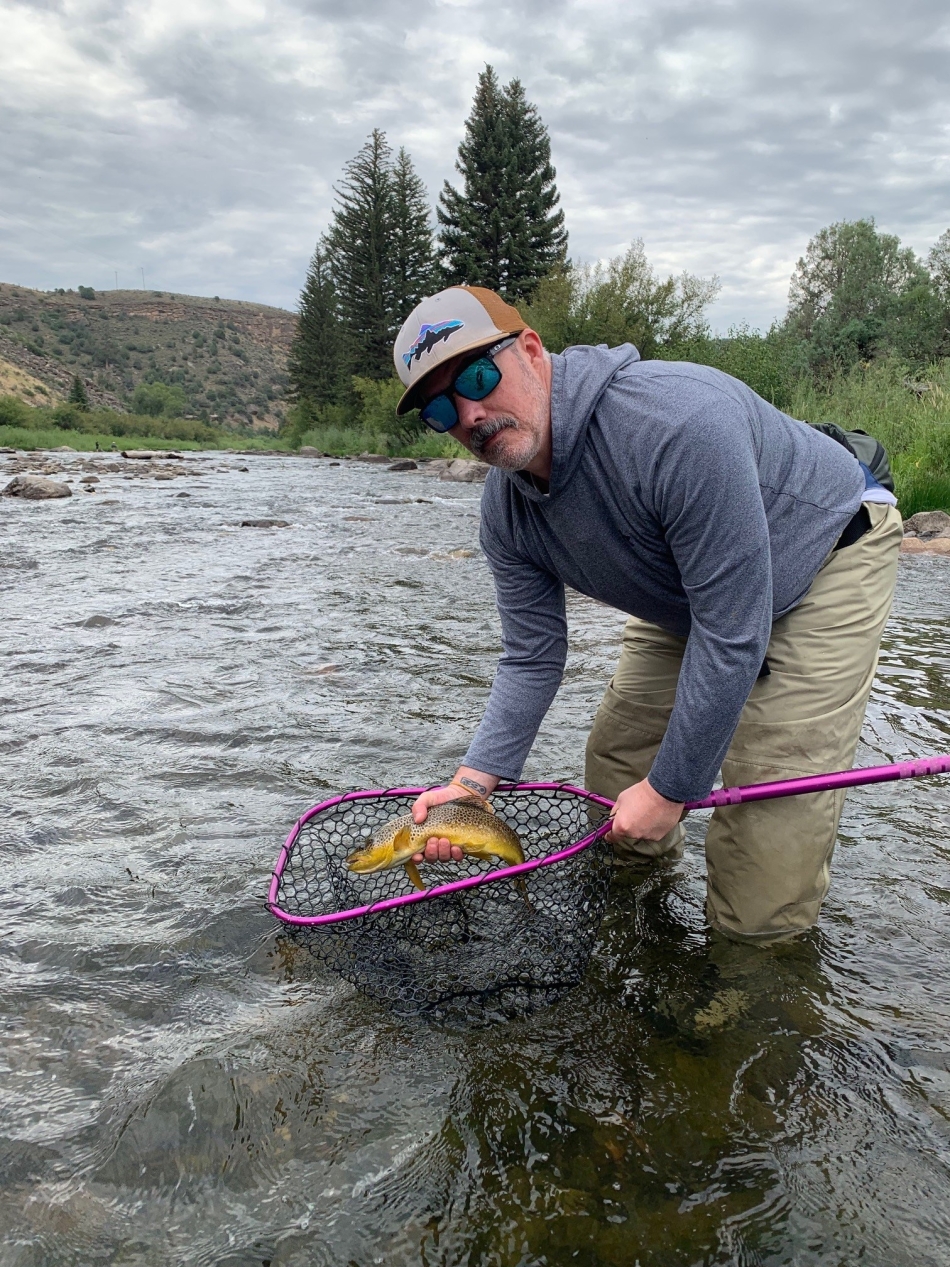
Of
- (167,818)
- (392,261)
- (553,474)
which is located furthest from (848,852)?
(392,261)

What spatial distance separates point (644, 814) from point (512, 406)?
117cm

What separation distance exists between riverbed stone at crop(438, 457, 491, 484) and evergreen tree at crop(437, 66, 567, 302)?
22383mm

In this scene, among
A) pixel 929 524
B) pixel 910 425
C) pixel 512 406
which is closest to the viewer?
pixel 512 406

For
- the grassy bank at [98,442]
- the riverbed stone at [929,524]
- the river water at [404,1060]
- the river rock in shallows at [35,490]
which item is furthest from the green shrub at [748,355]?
the grassy bank at [98,442]

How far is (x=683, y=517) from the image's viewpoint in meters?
2.24

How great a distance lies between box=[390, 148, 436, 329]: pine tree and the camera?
159ft

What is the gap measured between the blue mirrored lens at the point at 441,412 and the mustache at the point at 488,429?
68 millimetres

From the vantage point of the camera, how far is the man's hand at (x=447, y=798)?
8.14 ft

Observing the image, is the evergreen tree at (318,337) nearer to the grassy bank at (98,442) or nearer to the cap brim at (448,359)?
the grassy bank at (98,442)

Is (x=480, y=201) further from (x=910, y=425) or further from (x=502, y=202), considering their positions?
(x=910, y=425)

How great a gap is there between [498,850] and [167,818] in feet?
5.93

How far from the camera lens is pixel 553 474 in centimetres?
247

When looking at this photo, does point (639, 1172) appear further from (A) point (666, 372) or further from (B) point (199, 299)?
(B) point (199, 299)

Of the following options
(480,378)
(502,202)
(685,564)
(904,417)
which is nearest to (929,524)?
(904,417)
